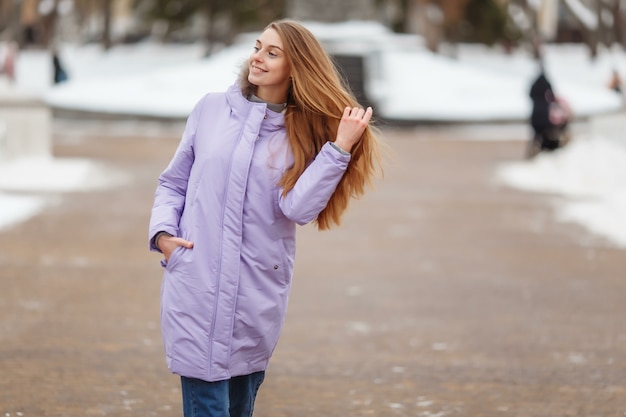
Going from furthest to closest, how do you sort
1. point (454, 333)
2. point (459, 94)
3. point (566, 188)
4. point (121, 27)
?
point (121, 27) < point (459, 94) < point (566, 188) < point (454, 333)

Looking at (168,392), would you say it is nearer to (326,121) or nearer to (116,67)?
(326,121)

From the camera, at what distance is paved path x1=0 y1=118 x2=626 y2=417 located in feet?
21.3

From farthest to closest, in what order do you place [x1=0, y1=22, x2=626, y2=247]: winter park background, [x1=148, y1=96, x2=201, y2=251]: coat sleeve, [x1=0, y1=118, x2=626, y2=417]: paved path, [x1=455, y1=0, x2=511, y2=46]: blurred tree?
[x1=455, y1=0, x2=511, y2=46]: blurred tree → [x1=0, y1=22, x2=626, y2=247]: winter park background → [x1=0, y1=118, x2=626, y2=417]: paved path → [x1=148, y1=96, x2=201, y2=251]: coat sleeve

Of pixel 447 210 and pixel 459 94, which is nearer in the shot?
pixel 447 210

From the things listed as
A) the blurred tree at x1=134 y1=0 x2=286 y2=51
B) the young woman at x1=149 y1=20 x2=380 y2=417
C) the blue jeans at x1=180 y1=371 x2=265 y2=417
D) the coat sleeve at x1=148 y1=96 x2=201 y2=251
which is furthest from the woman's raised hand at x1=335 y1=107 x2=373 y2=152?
the blurred tree at x1=134 y1=0 x2=286 y2=51

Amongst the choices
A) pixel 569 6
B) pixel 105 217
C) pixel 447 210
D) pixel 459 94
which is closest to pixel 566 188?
pixel 447 210

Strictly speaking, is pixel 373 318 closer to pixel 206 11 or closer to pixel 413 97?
pixel 413 97

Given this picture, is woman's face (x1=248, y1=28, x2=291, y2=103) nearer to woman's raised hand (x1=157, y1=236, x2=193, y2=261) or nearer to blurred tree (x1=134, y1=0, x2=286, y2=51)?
woman's raised hand (x1=157, y1=236, x2=193, y2=261)

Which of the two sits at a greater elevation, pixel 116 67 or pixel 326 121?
pixel 326 121

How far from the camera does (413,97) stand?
32.3 m

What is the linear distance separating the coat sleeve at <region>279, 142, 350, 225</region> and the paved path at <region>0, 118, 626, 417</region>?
1.96m

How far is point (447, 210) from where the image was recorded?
48.8 feet

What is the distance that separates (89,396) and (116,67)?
5032 centimetres

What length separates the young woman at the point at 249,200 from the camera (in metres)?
4.39
